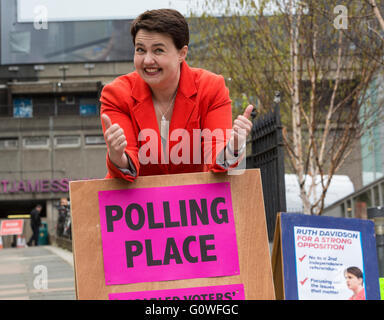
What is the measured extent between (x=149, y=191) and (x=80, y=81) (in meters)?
37.7

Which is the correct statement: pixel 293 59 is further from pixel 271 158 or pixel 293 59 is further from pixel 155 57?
pixel 155 57

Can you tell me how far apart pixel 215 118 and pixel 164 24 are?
469mm

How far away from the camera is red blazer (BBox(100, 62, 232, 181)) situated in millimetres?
2793

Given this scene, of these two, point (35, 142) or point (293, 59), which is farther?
point (35, 142)

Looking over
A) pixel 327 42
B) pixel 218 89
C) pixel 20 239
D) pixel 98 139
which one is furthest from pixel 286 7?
pixel 98 139

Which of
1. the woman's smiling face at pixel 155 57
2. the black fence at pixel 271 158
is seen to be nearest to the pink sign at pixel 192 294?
the woman's smiling face at pixel 155 57

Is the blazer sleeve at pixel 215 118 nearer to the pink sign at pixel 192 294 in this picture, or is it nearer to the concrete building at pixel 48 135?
the pink sign at pixel 192 294

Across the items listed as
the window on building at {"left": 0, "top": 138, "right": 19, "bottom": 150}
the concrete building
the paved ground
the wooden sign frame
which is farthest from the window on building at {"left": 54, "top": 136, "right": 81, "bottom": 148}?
the wooden sign frame

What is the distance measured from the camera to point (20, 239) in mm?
28922

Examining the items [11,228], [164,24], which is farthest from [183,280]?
[11,228]

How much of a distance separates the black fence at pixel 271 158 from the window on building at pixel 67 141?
32812 mm

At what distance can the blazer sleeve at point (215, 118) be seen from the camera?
8.87ft

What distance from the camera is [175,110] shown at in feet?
9.29

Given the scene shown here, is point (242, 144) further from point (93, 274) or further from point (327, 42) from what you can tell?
point (327, 42)
